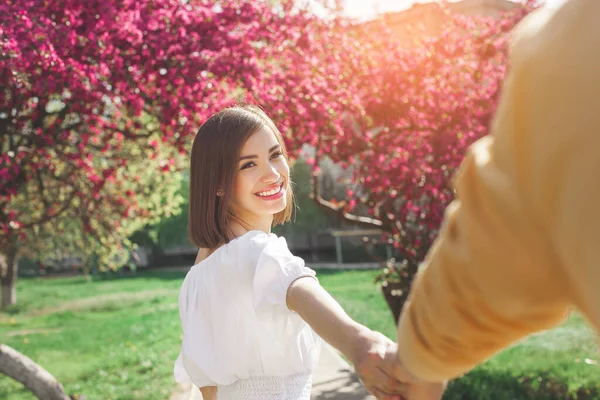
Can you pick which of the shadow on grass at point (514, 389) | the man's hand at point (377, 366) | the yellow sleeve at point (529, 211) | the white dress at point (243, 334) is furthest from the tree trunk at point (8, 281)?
the yellow sleeve at point (529, 211)

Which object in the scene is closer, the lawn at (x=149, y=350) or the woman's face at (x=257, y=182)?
the woman's face at (x=257, y=182)

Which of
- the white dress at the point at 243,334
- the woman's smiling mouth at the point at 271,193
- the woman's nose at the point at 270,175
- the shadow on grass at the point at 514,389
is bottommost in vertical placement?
the shadow on grass at the point at 514,389

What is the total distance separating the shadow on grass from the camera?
5629 millimetres

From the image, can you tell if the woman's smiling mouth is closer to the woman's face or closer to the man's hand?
the woman's face

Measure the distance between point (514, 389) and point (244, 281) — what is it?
4761 mm

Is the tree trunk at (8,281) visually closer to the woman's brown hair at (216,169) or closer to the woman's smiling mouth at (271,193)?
the woman's brown hair at (216,169)

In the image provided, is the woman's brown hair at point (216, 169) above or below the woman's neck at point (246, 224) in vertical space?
above

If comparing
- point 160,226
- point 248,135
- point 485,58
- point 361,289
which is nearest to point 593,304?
point 248,135

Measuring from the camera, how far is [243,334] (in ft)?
6.12

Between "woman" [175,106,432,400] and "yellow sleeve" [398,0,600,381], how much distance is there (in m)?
0.56

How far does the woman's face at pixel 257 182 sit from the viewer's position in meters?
2.05

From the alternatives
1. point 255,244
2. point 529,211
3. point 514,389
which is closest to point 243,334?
point 255,244

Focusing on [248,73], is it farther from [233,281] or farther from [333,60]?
[233,281]

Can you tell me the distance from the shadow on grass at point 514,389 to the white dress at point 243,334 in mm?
3959
